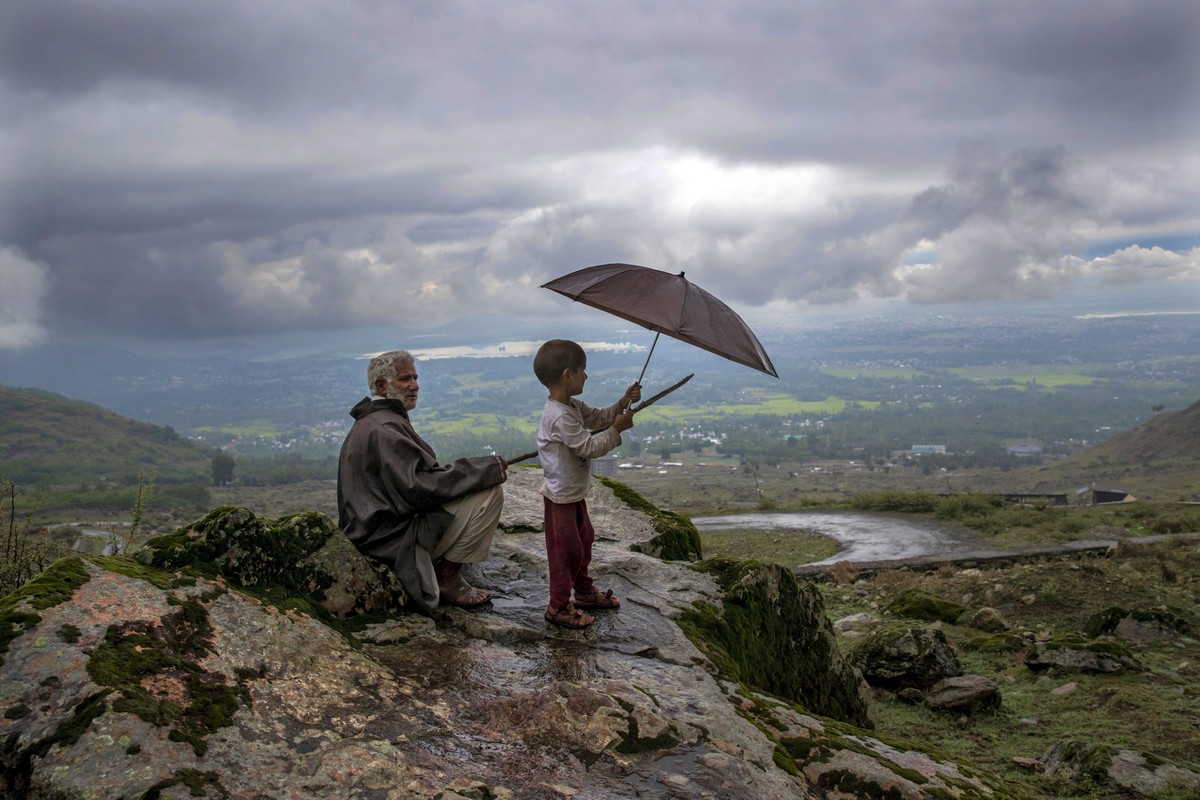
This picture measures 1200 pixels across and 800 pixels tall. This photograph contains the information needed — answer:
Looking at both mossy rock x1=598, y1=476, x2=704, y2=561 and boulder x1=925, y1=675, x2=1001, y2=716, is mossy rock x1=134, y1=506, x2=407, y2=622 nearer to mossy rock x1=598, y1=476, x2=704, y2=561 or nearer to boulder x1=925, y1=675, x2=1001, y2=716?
mossy rock x1=598, y1=476, x2=704, y2=561

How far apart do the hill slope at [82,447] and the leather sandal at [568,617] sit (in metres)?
96.0

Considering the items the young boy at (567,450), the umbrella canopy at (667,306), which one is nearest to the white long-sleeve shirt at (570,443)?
the young boy at (567,450)

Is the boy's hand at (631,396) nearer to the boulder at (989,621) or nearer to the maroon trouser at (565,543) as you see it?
the maroon trouser at (565,543)

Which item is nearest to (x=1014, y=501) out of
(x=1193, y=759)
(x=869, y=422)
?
(x=1193, y=759)

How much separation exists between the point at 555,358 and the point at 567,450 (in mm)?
711

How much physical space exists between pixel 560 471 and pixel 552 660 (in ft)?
4.56

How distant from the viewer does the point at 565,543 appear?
22.1 feet

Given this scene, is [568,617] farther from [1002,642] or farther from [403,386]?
[1002,642]

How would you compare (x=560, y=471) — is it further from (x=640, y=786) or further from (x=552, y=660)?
(x=640, y=786)

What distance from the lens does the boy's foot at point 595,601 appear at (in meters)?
7.41

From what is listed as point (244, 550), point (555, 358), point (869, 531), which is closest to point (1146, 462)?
point (869, 531)

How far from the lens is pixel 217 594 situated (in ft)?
17.8

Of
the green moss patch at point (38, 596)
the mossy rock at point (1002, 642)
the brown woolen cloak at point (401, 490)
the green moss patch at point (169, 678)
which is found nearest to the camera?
the green moss patch at point (169, 678)

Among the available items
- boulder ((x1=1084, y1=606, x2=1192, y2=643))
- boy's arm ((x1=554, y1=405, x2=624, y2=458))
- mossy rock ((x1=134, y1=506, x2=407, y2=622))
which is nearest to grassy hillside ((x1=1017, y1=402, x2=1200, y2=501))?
boulder ((x1=1084, y1=606, x2=1192, y2=643))
